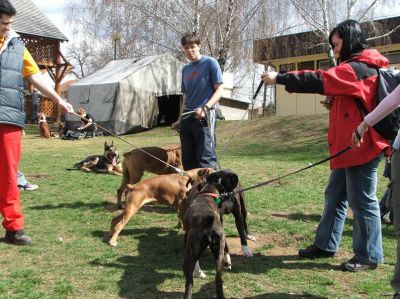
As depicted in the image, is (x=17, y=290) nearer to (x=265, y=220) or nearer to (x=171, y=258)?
(x=171, y=258)

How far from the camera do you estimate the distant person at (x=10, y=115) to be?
477 centimetres

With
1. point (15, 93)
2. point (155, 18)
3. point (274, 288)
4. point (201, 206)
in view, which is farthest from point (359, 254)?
point (155, 18)

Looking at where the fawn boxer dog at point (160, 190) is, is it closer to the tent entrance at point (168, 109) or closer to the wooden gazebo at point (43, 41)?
the tent entrance at point (168, 109)

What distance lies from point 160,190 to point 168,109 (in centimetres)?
2237

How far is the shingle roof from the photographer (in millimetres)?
27938

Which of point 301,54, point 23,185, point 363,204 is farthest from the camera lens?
point 301,54

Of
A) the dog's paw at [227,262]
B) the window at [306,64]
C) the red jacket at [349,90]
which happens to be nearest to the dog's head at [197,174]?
the dog's paw at [227,262]

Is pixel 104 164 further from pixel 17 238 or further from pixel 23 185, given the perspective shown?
pixel 17 238

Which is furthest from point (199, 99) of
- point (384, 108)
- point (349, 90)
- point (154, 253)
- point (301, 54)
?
point (301, 54)

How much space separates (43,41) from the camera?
2919 centimetres

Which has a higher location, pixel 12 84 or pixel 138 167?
pixel 12 84

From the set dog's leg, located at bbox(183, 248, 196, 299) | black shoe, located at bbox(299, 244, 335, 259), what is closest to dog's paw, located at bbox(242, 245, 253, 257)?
black shoe, located at bbox(299, 244, 335, 259)

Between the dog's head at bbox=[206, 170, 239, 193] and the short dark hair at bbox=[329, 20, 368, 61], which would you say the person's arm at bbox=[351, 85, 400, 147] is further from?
the dog's head at bbox=[206, 170, 239, 193]

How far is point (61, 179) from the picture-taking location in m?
9.76
